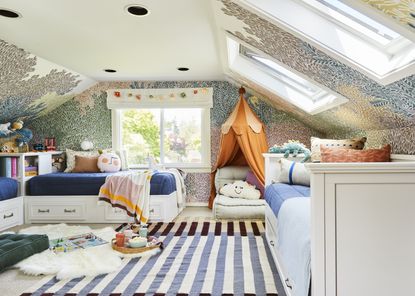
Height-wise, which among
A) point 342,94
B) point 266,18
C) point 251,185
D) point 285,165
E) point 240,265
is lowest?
point 240,265

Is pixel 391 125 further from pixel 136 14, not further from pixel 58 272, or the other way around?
pixel 58 272

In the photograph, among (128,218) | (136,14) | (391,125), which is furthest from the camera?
(128,218)

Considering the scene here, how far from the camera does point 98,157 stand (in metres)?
5.25

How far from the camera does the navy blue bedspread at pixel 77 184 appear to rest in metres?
4.41

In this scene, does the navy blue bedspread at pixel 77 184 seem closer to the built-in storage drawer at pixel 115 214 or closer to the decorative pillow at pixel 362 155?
the built-in storage drawer at pixel 115 214

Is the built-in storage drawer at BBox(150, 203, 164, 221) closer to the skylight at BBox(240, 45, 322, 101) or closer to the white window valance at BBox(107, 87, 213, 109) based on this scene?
the white window valance at BBox(107, 87, 213, 109)

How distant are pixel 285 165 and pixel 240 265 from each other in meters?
1.09

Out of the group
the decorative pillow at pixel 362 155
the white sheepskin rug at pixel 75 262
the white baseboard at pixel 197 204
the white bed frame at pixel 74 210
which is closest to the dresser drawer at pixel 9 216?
the white bed frame at pixel 74 210

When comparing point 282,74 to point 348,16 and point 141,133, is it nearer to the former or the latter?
point 348,16

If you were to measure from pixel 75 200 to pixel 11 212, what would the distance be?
0.79 m

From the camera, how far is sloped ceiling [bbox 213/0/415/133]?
2.02 meters

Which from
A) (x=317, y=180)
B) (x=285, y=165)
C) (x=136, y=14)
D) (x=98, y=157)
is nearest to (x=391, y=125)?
(x=285, y=165)

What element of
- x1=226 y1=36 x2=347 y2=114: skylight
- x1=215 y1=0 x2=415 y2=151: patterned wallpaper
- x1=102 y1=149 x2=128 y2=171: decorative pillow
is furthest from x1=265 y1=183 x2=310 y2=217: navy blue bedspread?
x1=102 y1=149 x2=128 y2=171: decorative pillow

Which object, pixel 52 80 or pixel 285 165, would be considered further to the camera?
pixel 52 80
